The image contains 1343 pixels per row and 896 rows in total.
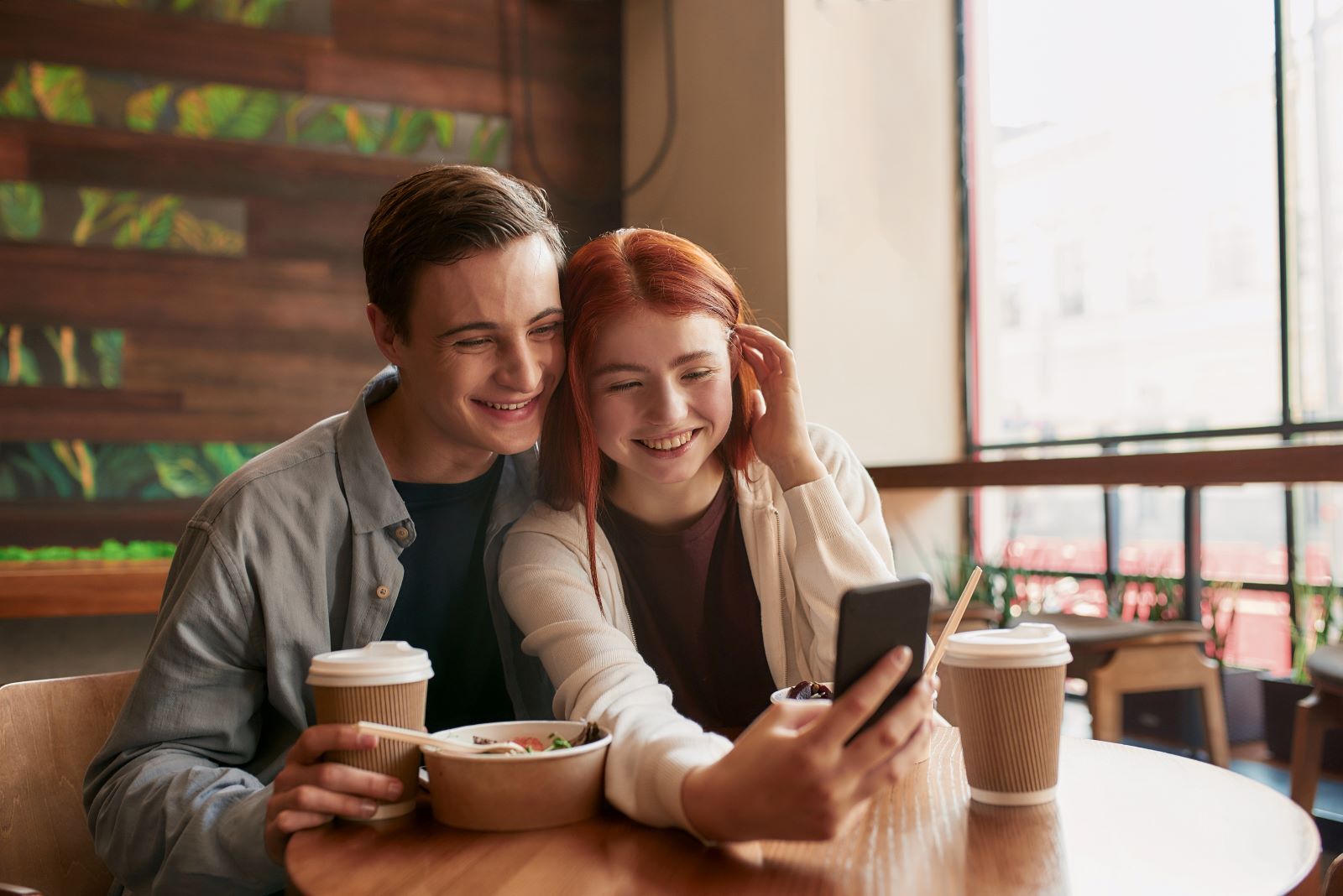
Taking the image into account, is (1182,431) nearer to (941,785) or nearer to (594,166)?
(594,166)

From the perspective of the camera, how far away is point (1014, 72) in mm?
4324

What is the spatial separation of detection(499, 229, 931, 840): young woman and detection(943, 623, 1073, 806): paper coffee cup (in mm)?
291

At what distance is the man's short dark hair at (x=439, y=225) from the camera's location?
1.42 meters

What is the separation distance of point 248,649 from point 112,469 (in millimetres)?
2697

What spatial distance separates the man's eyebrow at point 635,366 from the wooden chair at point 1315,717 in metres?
1.48

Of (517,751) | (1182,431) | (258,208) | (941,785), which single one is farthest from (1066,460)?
(258,208)

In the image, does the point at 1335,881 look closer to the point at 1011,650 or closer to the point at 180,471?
the point at 1011,650

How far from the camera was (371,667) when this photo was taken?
0.96 meters

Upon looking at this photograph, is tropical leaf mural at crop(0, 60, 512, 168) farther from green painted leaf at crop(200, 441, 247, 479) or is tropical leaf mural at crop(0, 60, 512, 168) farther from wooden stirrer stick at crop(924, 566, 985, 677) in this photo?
wooden stirrer stick at crop(924, 566, 985, 677)

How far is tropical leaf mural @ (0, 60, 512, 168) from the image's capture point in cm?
368

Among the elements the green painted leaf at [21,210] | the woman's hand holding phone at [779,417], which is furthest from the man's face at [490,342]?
the green painted leaf at [21,210]

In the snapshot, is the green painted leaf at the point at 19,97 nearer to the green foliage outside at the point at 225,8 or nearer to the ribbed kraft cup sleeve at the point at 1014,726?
the green foliage outside at the point at 225,8

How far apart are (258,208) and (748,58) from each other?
5.95ft

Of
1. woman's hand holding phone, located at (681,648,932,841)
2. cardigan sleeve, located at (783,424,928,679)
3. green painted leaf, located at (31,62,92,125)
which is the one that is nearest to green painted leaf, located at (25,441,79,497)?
green painted leaf, located at (31,62,92,125)
